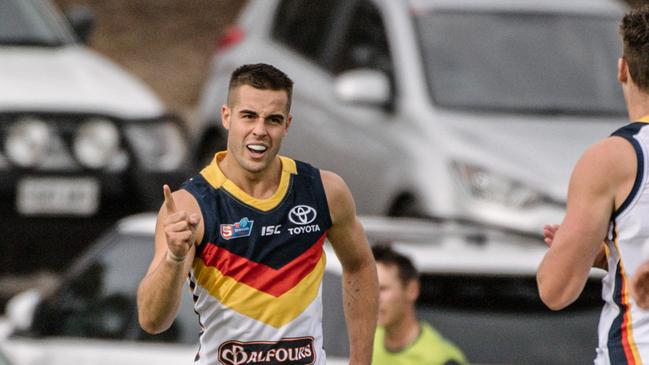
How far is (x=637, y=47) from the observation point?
4.65 metres

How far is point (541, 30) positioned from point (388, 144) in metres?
1.20

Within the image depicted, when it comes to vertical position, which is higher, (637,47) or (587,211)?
(637,47)

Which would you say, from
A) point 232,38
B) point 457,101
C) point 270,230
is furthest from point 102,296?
point 232,38

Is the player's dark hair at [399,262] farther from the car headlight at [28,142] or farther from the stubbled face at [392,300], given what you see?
the car headlight at [28,142]

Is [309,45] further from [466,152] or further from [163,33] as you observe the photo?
[163,33]

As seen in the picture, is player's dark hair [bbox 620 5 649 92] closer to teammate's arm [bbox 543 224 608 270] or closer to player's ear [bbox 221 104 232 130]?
teammate's arm [bbox 543 224 608 270]

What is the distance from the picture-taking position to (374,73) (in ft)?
33.4

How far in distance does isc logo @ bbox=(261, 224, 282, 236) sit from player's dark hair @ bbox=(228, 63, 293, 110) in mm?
299

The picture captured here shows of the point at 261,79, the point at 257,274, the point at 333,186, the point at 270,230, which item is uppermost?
the point at 261,79

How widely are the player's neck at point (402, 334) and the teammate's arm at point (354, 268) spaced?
1682mm

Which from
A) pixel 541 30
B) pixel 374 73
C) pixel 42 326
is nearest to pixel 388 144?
pixel 374 73

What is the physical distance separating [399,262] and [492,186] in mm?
2733

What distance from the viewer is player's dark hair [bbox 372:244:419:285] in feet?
22.4

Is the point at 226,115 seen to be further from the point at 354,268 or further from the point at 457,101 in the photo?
the point at 457,101
